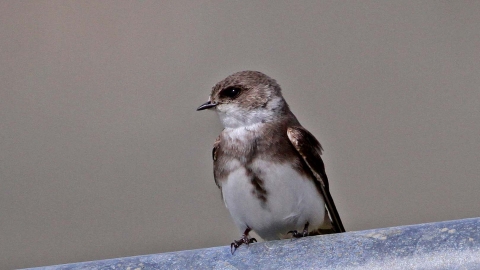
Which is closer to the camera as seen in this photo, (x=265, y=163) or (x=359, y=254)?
(x=359, y=254)

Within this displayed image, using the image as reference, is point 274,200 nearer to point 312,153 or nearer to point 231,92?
point 312,153

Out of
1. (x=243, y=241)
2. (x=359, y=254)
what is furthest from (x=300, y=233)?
(x=359, y=254)

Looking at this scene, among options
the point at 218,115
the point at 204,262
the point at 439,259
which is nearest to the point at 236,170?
the point at 218,115

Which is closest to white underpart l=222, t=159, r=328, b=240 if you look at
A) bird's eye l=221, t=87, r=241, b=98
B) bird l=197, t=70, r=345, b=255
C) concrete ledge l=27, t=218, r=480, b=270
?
→ bird l=197, t=70, r=345, b=255

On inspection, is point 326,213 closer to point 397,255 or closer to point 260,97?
point 260,97

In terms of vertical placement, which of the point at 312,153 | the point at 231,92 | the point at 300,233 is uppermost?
the point at 231,92

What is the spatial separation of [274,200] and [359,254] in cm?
56

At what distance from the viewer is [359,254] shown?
734 millimetres

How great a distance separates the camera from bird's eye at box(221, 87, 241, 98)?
136cm

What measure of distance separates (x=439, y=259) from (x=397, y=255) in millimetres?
47

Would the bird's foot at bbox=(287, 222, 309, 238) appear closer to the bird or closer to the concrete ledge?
the bird

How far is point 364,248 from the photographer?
0.74 m

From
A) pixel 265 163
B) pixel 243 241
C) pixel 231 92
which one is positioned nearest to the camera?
pixel 243 241

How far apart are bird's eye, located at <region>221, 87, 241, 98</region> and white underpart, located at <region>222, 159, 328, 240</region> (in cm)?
15
